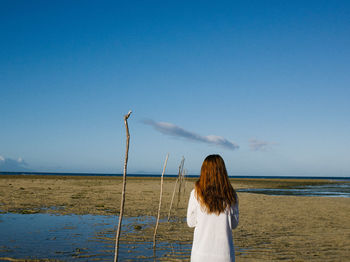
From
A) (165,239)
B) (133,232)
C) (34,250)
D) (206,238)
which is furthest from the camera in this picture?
(133,232)

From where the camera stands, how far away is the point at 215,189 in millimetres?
3336

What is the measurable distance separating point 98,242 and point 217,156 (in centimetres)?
627

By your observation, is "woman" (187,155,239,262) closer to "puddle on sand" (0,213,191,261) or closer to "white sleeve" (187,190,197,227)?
"white sleeve" (187,190,197,227)

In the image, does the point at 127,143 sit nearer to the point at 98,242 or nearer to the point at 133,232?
the point at 98,242

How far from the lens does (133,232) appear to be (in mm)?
9992

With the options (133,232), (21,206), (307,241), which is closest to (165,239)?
(133,232)

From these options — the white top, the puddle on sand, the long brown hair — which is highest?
the long brown hair

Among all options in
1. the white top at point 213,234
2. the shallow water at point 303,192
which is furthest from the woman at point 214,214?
the shallow water at point 303,192

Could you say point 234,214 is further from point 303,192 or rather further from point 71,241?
point 303,192

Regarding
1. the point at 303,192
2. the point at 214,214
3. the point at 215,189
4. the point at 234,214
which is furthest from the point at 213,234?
the point at 303,192

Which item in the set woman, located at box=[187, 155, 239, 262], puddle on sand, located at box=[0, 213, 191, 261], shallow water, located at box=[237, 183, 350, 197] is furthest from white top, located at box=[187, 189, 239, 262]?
shallow water, located at box=[237, 183, 350, 197]

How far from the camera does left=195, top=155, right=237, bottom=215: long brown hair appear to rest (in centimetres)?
330

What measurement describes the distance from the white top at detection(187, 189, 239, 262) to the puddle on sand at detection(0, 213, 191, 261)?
169 inches

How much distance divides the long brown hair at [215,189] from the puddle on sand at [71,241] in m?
4.47
